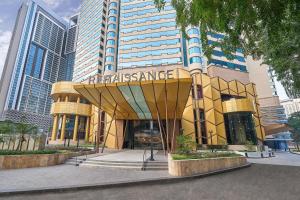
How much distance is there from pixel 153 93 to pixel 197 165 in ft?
27.8

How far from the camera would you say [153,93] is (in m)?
15.4

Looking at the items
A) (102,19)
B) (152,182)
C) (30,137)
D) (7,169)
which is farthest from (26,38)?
(152,182)

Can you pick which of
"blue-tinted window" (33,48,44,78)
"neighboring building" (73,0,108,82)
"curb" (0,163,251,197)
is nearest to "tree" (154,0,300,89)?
"curb" (0,163,251,197)

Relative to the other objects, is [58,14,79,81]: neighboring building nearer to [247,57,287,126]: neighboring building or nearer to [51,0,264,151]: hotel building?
[51,0,264,151]: hotel building

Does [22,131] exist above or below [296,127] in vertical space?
below

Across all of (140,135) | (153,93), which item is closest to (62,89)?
(140,135)

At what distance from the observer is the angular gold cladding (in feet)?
90.6

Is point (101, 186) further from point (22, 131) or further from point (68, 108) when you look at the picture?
point (68, 108)

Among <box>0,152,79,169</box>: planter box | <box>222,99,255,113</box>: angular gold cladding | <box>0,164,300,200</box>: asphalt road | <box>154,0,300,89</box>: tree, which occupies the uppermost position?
<box>222,99,255,113</box>: angular gold cladding

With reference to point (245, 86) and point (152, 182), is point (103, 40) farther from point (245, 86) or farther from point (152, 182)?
point (152, 182)

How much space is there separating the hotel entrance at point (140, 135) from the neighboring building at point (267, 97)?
1545 inches

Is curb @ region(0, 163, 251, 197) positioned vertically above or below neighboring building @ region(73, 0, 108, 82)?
below

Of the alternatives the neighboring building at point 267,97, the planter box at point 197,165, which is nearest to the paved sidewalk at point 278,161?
the planter box at point 197,165

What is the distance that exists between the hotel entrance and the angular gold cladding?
1446cm
